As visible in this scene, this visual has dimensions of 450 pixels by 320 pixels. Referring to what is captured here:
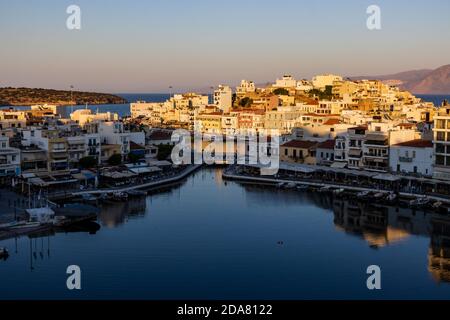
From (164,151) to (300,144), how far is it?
580cm

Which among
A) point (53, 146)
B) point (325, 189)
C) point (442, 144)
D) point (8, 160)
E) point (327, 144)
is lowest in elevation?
point (325, 189)

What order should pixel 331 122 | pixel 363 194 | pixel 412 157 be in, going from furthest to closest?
pixel 331 122, pixel 412 157, pixel 363 194

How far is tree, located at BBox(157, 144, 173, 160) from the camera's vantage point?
86.7 feet

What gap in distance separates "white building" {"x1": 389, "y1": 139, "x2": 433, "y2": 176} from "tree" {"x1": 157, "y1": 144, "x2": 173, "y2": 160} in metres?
9.73

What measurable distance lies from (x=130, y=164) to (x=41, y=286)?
12197mm

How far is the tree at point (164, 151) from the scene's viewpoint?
26.4 meters

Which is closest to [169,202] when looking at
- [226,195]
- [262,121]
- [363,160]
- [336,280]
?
[226,195]

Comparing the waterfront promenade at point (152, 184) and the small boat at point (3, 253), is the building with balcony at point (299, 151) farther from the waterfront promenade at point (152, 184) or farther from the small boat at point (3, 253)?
the small boat at point (3, 253)

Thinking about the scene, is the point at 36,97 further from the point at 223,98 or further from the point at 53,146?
the point at 53,146

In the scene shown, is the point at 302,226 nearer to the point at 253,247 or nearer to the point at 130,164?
the point at 253,247

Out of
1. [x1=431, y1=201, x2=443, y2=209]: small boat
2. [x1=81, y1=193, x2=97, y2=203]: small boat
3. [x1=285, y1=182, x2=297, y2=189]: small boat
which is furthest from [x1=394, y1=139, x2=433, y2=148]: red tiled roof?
[x1=81, y1=193, x2=97, y2=203]: small boat

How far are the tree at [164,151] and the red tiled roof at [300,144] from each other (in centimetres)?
501

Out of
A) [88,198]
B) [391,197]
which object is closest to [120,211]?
[88,198]

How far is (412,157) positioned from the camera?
814 inches
